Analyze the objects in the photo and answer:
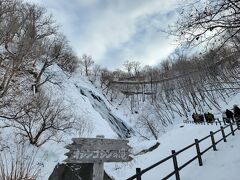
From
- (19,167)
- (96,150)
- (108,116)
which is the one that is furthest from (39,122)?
(108,116)

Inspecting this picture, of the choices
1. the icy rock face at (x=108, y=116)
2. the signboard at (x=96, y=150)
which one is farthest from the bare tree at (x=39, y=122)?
the icy rock face at (x=108, y=116)

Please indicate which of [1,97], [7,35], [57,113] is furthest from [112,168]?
[7,35]

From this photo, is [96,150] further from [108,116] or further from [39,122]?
[108,116]

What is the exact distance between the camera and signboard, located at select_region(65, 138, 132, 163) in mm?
5113

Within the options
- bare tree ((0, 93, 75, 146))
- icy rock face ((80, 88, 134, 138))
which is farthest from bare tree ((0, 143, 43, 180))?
icy rock face ((80, 88, 134, 138))

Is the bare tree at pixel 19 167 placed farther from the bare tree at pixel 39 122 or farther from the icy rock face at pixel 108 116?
the icy rock face at pixel 108 116

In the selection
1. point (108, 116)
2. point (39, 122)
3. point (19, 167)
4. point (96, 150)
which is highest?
point (108, 116)

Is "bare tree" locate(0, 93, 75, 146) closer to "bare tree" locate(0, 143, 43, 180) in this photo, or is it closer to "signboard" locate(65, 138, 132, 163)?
"bare tree" locate(0, 143, 43, 180)

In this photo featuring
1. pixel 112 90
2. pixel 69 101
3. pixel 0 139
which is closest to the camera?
pixel 0 139

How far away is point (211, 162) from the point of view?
29.5 ft

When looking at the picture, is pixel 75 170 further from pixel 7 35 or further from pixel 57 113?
pixel 7 35

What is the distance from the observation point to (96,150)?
5344mm

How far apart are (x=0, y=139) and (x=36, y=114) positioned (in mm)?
2956

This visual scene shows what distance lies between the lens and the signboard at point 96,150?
16.8 ft
